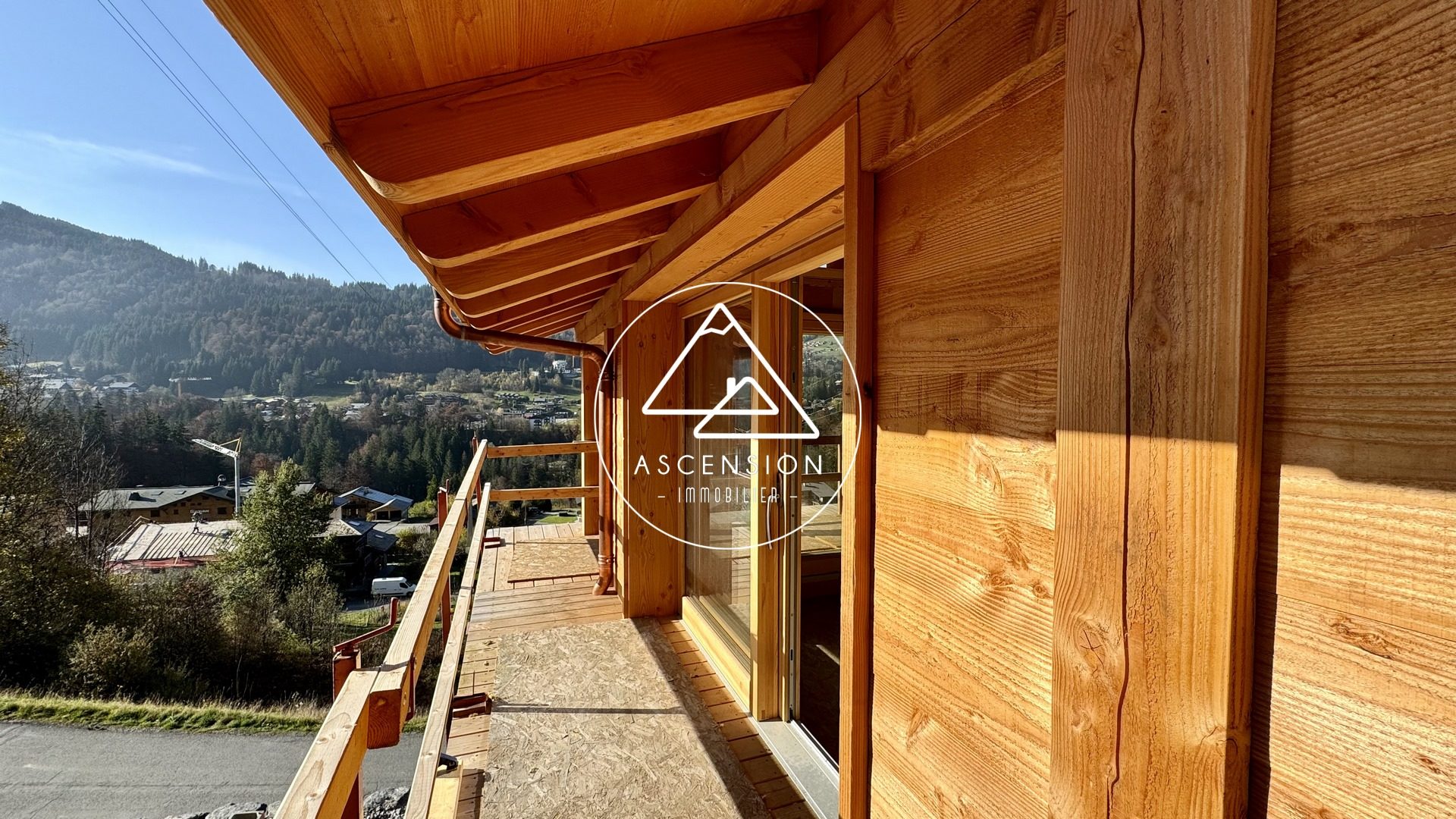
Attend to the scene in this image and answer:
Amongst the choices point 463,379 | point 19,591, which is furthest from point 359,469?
point 19,591

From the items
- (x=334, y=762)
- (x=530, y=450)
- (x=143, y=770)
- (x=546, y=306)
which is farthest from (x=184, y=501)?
(x=334, y=762)

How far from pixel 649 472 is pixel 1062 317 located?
11.1 feet

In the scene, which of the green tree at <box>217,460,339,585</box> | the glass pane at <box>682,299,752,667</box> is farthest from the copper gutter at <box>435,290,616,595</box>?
the green tree at <box>217,460,339,585</box>

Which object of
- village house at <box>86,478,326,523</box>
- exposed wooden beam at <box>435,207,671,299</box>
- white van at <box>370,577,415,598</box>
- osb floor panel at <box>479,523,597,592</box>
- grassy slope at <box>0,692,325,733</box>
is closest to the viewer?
exposed wooden beam at <box>435,207,671,299</box>

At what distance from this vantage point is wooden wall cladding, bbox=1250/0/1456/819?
17.5 inches

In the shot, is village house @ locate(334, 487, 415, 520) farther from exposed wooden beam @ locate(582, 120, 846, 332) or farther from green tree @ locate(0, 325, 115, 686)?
exposed wooden beam @ locate(582, 120, 846, 332)

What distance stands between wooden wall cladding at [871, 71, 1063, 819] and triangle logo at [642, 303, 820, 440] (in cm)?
136

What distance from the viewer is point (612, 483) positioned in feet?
15.3

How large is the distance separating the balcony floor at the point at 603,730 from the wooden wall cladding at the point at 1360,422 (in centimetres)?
213

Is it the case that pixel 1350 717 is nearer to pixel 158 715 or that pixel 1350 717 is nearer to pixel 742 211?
pixel 742 211

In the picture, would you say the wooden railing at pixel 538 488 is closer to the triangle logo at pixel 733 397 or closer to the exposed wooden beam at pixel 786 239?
the triangle logo at pixel 733 397

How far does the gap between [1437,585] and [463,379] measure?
119 feet

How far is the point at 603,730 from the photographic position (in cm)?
274

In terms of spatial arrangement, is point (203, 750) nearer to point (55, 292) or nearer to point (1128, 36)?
point (1128, 36)
